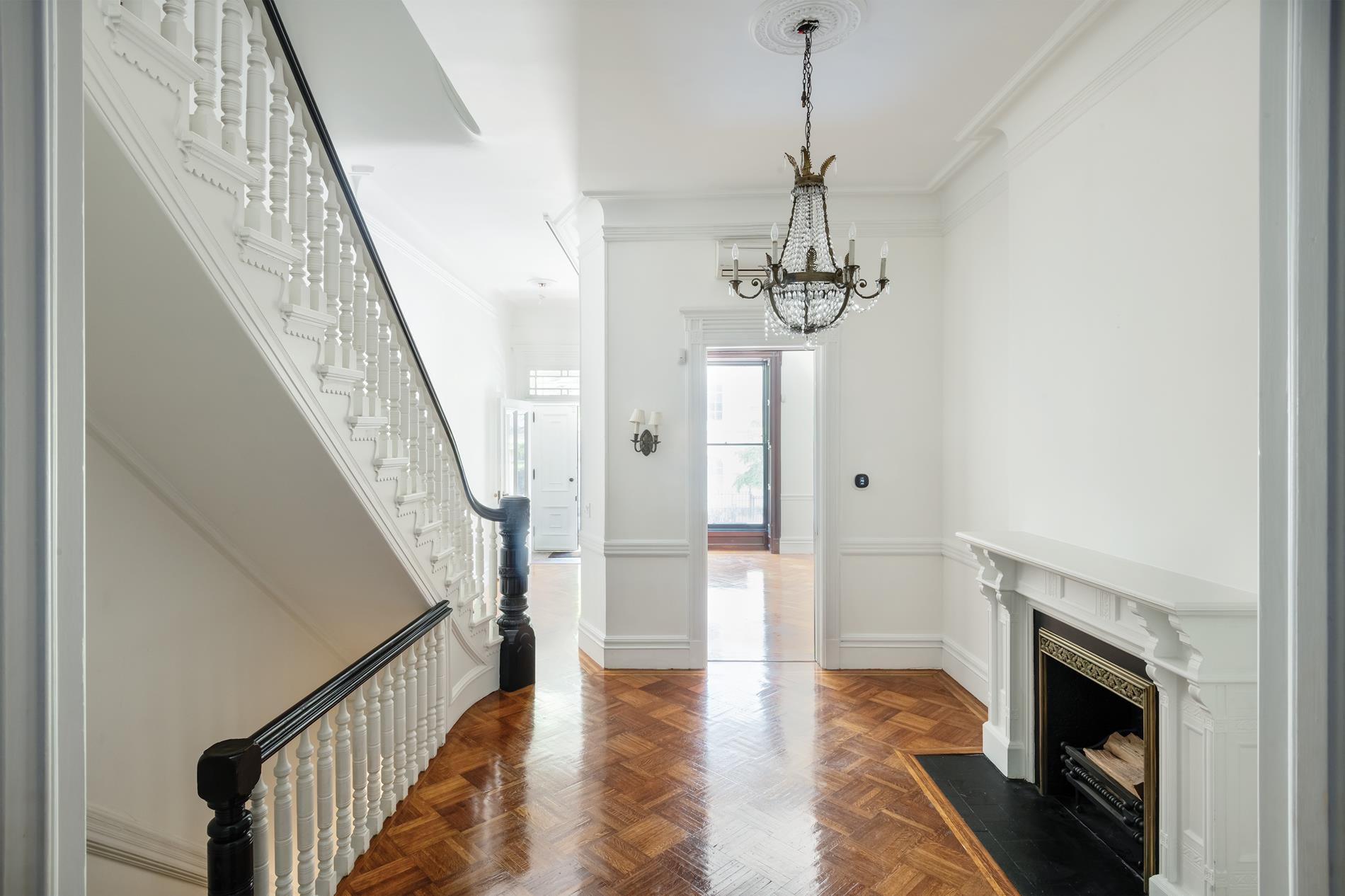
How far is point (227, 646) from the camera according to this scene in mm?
2887

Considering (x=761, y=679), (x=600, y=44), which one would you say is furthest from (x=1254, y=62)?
(x=761, y=679)

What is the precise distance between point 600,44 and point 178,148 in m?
1.61

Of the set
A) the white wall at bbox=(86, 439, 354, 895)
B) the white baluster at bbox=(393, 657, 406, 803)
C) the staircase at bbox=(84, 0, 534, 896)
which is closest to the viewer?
the staircase at bbox=(84, 0, 534, 896)

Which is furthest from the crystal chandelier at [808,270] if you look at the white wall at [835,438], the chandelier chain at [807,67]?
the white wall at [835,438]

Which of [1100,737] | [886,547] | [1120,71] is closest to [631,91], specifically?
[1120,71]

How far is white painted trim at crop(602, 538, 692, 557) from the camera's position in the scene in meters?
4.25

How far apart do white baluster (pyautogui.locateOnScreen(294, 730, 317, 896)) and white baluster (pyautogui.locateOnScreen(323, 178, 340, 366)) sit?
1.23m

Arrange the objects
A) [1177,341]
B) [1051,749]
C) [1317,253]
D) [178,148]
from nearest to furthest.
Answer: [1317,253] → [178,148] → [1177,341] → [1051,749]

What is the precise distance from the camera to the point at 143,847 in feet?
8.29

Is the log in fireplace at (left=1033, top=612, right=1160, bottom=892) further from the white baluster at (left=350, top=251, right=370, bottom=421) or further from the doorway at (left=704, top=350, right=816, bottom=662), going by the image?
the doorway at (left=704, top=350, right=816, bottom=662)

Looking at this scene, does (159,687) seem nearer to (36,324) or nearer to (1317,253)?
(36,324)

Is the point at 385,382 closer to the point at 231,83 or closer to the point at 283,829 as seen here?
the point at 231,83

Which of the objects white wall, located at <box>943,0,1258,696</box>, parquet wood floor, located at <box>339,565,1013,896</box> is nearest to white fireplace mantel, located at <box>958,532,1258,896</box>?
white wall, located at <box>943,0,1258,696</box>

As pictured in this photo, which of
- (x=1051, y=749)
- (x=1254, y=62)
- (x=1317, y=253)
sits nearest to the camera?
(x=1317, y=253)
